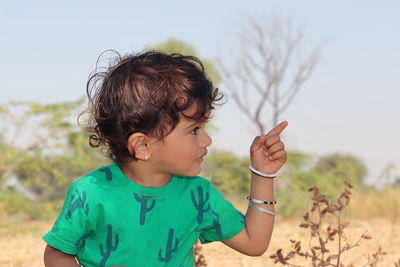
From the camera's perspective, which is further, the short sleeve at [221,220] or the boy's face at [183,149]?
the short sleeve at [221,220]

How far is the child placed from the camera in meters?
2.54

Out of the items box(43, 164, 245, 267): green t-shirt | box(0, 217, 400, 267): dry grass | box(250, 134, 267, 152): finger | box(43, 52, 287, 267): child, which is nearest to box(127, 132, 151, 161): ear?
box(43, 52, 287, 267): child

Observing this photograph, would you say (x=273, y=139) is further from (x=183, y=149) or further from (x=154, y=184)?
(x=154, y=184)

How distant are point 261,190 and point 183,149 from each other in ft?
1.34

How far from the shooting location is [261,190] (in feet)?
8.92

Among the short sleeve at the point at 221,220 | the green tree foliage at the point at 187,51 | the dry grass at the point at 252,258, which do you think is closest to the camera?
the short sleeve at the point at 221,220

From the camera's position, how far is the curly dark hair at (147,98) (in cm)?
253

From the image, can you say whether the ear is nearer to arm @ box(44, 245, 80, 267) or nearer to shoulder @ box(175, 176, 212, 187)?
shoulder @ box(175, 176, 212, 187)

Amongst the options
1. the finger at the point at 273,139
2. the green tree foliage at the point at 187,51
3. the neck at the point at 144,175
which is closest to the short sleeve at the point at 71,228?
the neck at the point at 144,175

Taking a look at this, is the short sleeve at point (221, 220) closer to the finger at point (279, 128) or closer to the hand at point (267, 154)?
the hand at point (267, 154)

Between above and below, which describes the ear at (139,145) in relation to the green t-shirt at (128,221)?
above

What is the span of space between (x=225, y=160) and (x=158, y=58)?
11.9 metres

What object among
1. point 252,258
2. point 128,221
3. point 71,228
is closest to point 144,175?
point 128,221

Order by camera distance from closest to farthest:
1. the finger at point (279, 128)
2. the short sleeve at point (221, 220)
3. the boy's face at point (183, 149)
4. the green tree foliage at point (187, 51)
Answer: the boy's face at point (183, 149), the finger at point (279, 128), the short sleeve at point (221, 220), the green tree foliage at point (187, 51)
